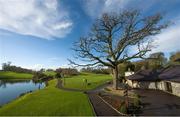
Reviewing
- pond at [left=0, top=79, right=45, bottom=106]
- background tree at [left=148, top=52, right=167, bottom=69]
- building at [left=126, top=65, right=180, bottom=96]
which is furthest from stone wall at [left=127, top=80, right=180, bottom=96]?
pond at [left=0, top=79, right=45, bottom=106]

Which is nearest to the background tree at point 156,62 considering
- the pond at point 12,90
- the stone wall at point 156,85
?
the stone wall at point 156,85

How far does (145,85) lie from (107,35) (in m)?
18.6

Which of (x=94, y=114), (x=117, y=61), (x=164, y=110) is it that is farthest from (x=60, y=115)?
(x=117, y=61)

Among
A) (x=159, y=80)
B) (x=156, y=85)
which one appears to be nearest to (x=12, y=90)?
(x=156, y=85)

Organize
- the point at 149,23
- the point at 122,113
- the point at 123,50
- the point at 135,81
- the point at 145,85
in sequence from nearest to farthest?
the point at 122,113
the point at 149,23
the point at 123,50
the point at 145,85
the point at 135,81

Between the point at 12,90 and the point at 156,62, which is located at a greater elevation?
the point at 156,62

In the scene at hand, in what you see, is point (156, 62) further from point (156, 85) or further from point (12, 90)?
point (12, 90)

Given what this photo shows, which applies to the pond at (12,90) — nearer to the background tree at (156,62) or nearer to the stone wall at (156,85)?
the stone wall at (156,85)

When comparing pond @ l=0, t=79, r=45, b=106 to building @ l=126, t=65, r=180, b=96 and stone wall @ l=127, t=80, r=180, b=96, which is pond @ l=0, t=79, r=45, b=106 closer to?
stone wall @ l=127, t=80, r=180, b=96

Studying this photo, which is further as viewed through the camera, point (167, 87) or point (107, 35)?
point (107, 35)

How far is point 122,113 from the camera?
22.0 metres

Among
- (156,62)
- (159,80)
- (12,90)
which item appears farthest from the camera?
(156,62)

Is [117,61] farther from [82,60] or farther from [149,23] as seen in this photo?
[149,23]

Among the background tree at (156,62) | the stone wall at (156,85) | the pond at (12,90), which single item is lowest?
the pond at (12,90)
